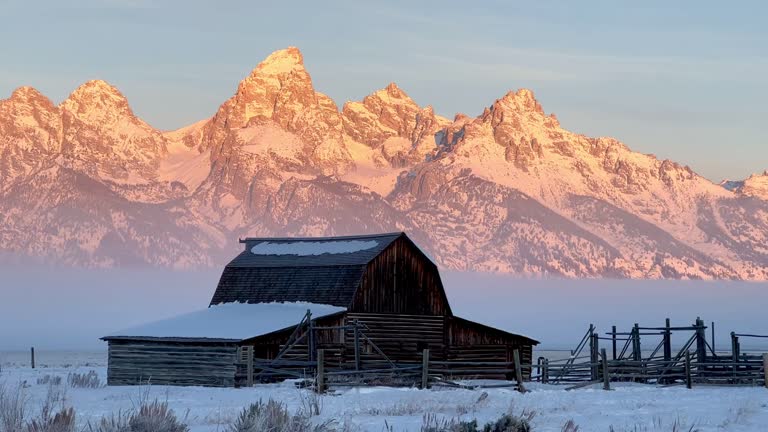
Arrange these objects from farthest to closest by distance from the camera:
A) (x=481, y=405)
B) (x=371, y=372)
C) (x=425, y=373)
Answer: (x=371, y=372) < (x=425, y=373) < (x=481, y=405)

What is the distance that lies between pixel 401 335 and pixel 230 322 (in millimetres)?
6170

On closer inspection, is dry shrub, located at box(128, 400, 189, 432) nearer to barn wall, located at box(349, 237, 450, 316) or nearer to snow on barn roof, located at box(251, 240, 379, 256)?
barn wall, located at box(349, 237, 450, 316)

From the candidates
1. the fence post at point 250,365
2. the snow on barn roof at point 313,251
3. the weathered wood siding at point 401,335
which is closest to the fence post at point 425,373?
the fence post at point 250,365

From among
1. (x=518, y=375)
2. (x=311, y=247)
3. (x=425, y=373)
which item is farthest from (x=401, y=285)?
(x=518, y=375)

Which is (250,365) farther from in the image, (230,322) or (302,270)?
(302,270)

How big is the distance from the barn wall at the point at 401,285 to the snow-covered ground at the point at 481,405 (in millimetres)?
7934

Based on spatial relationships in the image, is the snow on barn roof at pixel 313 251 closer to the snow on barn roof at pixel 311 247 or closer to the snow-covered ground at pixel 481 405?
the snow on barn roof at pixel 311 247

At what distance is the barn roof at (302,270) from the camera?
47.5 meters

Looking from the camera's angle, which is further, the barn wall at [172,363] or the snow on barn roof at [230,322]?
the snow on barn roof at [230,322]

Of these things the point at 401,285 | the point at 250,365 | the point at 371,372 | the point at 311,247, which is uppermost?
the point at 311,247

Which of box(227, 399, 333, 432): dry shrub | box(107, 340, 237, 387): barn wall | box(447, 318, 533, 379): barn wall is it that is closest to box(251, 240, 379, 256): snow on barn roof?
box(447, 318, 533, 379): barn wall

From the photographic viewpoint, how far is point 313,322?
44375mm

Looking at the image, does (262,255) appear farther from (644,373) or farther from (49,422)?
(49,422)

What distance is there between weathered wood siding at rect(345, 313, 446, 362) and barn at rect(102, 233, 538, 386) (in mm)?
35
